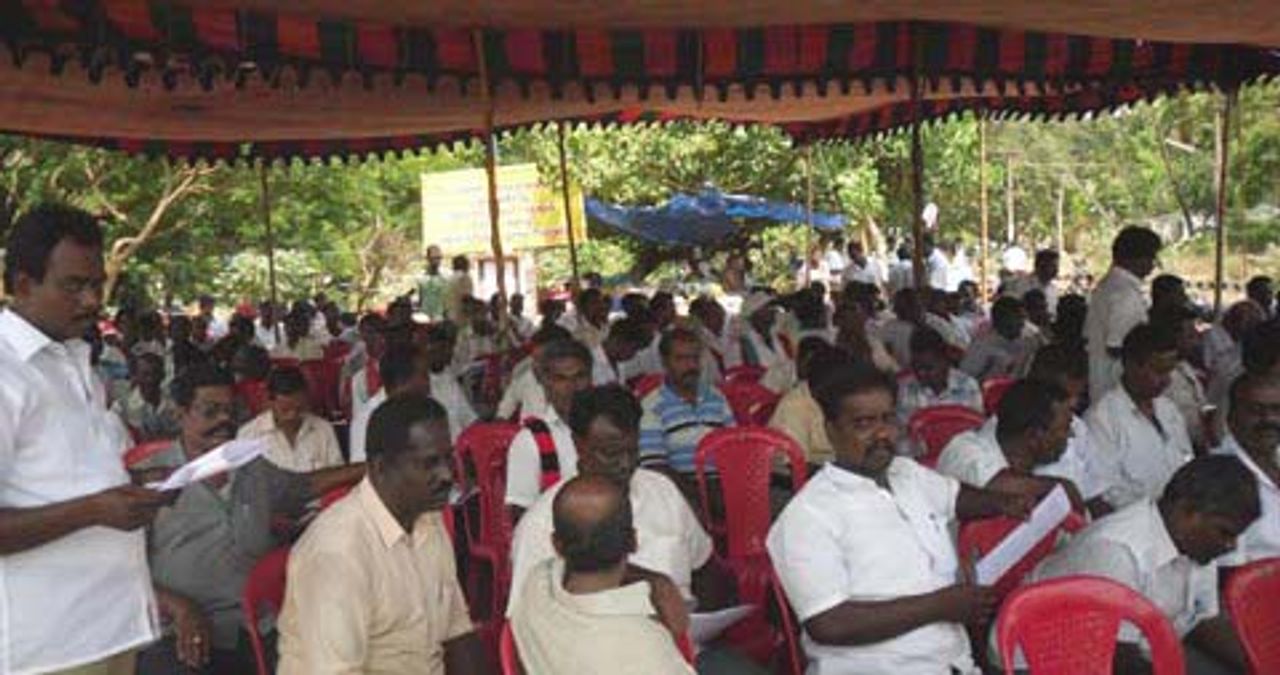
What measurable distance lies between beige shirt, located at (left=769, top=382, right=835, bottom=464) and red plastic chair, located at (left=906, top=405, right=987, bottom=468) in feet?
1.21

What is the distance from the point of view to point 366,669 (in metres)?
2.54

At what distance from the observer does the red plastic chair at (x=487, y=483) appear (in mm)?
4836

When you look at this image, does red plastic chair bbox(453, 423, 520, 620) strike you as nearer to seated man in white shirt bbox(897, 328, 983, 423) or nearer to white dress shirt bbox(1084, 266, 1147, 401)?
seated man in white shirt bbox(897, 328, 983, 423)

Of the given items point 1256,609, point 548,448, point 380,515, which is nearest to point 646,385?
point 548,448

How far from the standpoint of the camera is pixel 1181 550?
3.13m

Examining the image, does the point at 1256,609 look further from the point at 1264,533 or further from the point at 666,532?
the point at 666,532

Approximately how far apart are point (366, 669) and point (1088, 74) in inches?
271

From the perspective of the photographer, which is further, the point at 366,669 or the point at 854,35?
the point at 854,35

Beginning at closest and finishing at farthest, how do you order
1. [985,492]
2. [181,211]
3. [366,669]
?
1. [366,669]
2. [985,492]
3. [181,211]

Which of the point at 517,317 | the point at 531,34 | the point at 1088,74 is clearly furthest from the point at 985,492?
the point at 517,317

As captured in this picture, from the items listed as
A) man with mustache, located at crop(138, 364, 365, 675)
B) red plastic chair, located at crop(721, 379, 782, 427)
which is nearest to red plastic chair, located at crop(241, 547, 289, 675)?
man with mustache, located at crop(138, 364, 365, 675)

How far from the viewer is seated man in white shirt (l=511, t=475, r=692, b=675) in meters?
2.26

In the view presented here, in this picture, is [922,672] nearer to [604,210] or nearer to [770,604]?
[770,604]

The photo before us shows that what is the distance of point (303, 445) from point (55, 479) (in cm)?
259
